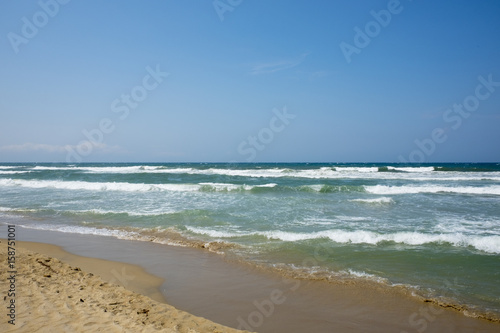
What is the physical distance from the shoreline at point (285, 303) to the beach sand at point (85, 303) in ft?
1.35

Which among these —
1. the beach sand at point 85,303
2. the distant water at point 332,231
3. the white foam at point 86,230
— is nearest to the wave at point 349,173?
the distant water at point 332,231

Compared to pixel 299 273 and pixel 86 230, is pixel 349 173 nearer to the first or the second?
pixel 86 230

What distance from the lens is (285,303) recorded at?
455cm

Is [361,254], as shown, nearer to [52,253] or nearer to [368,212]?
[368,212]

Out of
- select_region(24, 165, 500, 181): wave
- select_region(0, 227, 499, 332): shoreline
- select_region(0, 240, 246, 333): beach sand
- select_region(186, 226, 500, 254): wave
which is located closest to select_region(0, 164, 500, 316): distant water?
select_region(186, 226, 500, 254): wave

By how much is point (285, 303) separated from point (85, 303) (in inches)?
115

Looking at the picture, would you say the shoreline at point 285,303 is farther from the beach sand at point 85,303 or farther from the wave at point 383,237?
the wave at point 383,237

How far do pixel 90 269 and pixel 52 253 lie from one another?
6.36 feet

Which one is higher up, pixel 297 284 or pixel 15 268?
pixel 15 268

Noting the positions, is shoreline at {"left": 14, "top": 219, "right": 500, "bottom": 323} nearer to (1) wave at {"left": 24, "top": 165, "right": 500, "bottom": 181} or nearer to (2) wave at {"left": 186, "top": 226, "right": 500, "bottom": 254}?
(2) wave at {"left": 186, "top": 226, "right": 500, "bottom": 254}

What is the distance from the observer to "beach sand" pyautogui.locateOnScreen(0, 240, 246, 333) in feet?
11.1

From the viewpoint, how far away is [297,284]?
527 cm

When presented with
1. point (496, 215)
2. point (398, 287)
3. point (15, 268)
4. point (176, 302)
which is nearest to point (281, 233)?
point (398, 287)

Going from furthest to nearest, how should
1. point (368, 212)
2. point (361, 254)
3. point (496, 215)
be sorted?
point (368, 212), point (496, 215), point (361, 254)
